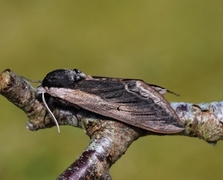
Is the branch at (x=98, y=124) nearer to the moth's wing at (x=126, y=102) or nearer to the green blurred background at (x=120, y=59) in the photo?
the moth's wing at (x=126, y=102)

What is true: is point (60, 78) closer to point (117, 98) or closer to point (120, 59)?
point (117, 98)

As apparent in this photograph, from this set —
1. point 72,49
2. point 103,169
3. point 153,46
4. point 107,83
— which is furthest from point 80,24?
point 103,169

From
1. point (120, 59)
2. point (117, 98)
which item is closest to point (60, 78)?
point (117, 98)

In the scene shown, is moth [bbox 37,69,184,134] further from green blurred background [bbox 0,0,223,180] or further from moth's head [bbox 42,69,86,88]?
green blurred background [bbox 0,0,223,180]

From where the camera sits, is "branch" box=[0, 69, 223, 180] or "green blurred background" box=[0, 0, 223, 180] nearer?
"branch" box=[0, 69, 223, 180]

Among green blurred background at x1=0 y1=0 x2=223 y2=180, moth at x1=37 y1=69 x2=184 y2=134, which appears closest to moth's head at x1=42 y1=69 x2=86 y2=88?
moth at x1=37 y1=69 x2=184 y2=134

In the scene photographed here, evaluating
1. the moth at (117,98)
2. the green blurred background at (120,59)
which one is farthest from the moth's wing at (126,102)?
the green blurred background at (120,59)
